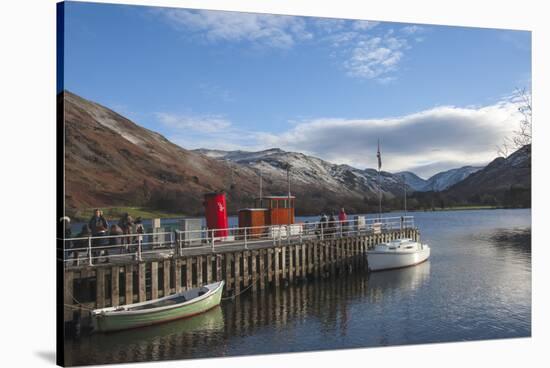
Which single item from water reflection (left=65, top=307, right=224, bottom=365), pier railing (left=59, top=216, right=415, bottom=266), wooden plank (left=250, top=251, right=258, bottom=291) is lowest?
water reflection (left=65, top=307, right=224, bottom=365)

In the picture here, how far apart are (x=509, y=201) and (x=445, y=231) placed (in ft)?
67.4

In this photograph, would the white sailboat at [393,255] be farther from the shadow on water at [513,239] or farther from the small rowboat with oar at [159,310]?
the small rowboat with oar at [159,310]

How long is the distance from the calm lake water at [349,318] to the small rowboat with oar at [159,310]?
24 cm

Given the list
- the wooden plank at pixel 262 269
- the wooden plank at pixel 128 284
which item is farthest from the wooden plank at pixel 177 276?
the wooden plank at pixel 262 269

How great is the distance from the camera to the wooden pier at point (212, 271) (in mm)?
14500

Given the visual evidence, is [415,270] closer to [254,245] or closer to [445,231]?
[254,245]

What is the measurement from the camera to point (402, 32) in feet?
53.1

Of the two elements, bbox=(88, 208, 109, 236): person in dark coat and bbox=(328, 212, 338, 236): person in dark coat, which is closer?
bbox=(88, 208, 109, 236): person in dark coat

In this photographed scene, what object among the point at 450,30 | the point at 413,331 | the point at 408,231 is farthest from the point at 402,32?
the point at 408,231

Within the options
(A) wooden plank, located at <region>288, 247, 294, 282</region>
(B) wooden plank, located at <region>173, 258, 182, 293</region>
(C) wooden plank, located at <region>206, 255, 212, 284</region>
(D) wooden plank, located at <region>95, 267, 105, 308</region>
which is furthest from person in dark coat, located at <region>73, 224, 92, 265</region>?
(A) wooden plank, located at <region>288, 247, 294, 282</region>

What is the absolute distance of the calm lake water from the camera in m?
13.4

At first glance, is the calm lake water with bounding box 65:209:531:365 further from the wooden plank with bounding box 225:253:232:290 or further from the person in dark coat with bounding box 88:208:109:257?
the person in dark coat with bounding box 88:208:109:257

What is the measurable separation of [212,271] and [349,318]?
199 inches

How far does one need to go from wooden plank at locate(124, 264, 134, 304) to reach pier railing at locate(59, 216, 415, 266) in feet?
1.52
